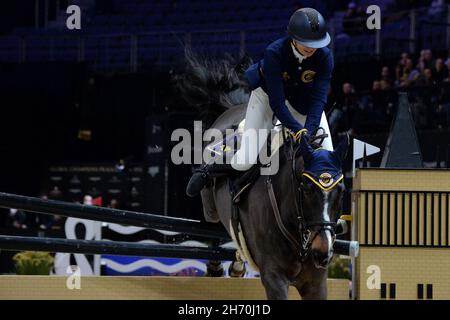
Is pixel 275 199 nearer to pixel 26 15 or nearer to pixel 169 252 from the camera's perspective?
pixel 169 252

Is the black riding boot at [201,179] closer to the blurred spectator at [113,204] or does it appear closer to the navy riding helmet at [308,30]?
the navy riding helmet at [308,30]

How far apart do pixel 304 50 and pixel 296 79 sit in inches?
10.6

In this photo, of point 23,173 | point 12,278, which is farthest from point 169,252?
point 23,173

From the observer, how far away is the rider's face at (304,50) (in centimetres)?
631

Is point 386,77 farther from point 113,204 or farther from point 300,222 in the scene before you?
point 300,222

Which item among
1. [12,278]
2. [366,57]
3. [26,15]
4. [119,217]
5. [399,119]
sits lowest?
[12,278]

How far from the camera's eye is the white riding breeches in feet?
21.7

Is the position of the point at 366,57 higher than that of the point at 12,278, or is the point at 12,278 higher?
the point at 366,57

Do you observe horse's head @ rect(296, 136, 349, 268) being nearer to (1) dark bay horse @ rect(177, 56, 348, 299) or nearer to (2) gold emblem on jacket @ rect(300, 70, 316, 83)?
(1) dark bay horse @ rect(177, 56, 348, 299)

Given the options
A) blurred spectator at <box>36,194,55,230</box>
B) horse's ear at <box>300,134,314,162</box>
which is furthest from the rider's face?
blurred spectator at <box>36,194,55,230</box>

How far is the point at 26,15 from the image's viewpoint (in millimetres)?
22156

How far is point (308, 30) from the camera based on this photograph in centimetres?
623

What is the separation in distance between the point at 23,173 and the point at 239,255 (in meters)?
12.7
